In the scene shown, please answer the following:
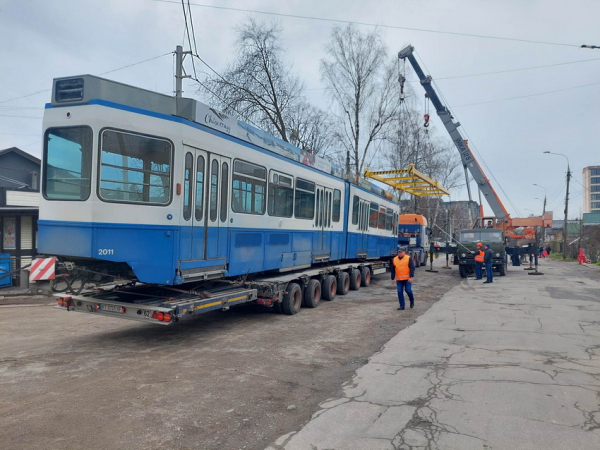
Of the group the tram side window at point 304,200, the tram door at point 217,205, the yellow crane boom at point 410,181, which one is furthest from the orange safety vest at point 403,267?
the yellow crane boom at point 410,181

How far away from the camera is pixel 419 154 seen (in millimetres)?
38500

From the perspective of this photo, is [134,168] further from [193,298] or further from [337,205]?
[337,205]

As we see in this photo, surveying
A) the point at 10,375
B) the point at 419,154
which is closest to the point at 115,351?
the point at 10,375

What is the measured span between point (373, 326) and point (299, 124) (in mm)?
20298

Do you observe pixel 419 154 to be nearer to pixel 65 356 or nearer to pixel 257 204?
pixel 257 204

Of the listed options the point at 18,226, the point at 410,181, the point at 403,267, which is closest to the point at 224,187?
the point at 403,267

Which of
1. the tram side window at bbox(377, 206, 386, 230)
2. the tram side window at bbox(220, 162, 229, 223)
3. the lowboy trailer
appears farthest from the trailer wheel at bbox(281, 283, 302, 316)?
the tram side window at bbox(377, 206, 386, 230)

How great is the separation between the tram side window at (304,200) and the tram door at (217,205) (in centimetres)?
312

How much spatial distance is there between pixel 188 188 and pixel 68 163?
1.76 m

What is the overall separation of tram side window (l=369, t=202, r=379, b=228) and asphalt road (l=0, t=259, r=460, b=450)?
22.3 ft

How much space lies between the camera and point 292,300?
36.3 ft

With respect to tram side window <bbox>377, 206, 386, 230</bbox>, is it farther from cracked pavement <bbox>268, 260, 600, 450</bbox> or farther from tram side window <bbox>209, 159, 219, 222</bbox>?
tram side window <bbox>209, 159, 219, 222</bbox>

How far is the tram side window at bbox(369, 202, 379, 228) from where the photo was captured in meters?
17.7

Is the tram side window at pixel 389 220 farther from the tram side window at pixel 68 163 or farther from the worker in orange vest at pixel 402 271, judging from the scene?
the tram side window at pixel 68 163
